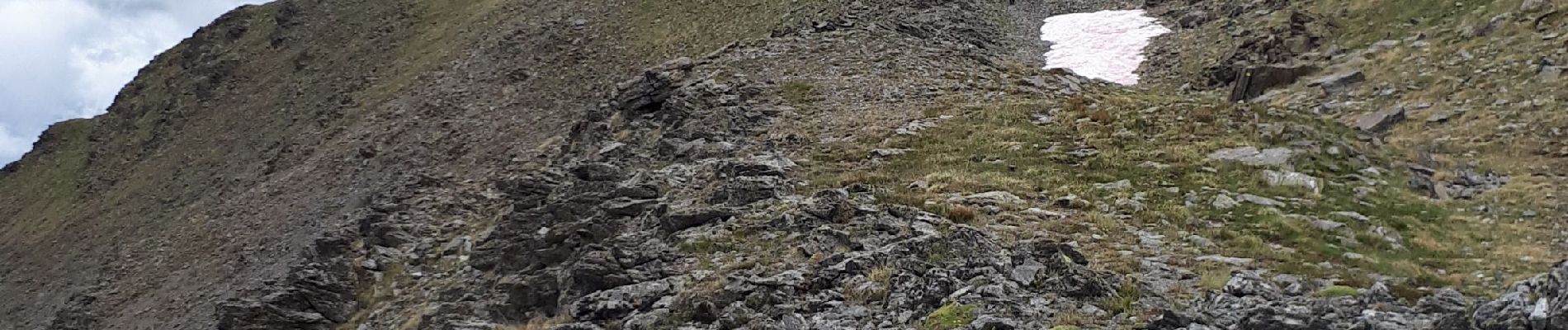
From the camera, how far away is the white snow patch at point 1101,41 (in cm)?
3550

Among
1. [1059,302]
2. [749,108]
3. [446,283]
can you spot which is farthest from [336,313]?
[1059,302]

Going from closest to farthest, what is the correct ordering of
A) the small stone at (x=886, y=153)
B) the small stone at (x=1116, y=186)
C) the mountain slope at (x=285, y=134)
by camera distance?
1. the small stone at (x=1116, y=186)
2. the small stone at (x=886, y=153)
3. the mountain slope at (x=285, y=134)

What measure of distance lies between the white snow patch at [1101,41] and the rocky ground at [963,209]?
3.76ft

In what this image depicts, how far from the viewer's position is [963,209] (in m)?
17.3

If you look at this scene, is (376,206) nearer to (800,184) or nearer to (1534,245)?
(800,184)

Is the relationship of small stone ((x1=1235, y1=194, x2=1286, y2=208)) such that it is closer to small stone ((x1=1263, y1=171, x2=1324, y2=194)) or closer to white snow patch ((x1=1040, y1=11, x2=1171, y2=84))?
small stone ((x1=1263, y1=171, x2=1324, y2=194))

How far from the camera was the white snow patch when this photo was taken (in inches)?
1398

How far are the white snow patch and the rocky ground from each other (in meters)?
1.15

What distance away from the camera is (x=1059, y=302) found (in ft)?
41.3

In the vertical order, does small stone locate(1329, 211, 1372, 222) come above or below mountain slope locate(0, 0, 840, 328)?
above

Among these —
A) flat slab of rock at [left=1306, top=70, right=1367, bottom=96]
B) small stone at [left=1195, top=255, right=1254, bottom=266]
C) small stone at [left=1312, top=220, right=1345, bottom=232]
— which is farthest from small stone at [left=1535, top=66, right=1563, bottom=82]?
small stone at [left=1195, top=255, right=1254, bottom=266]

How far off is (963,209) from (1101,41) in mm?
24250

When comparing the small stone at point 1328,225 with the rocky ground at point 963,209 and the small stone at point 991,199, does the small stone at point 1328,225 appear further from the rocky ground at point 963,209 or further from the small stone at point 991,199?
the small stone at point 991,199

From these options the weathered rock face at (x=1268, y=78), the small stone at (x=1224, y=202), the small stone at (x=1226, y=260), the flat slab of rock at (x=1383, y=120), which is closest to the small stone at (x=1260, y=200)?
the small stone at (x=1224, y=202)
